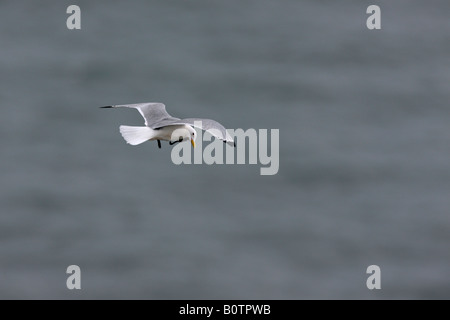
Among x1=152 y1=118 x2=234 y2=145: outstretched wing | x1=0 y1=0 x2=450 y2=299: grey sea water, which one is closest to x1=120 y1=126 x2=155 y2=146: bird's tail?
x1=152 y1=118 x2=234 y2=145: outstretched wing

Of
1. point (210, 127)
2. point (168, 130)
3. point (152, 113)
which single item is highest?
point (152, 113)

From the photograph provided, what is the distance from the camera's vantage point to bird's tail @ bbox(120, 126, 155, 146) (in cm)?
1645

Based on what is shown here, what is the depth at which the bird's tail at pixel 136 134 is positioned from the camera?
16.5 m


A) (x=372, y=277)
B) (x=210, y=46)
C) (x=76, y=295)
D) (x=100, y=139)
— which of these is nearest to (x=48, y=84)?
(x=100, y=139)

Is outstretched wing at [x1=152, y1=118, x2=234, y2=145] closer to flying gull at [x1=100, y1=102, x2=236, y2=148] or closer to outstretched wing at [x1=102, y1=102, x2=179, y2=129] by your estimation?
flying gull at [x1=100, y1=102, x2=236, y2=148]

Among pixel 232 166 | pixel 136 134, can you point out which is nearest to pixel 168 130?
pixel 136 134

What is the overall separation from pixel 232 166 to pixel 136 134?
8630mm

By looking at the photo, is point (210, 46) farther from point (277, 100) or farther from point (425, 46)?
point (425, 46)

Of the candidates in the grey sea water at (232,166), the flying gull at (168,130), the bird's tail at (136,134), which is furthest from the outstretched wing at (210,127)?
the grey sea water at (232,166)

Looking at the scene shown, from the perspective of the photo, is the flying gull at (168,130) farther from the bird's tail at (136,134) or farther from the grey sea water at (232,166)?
the grey sea water at (232,166)

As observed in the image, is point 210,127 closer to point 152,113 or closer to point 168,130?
point 168,130

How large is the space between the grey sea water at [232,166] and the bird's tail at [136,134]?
6.50 meters

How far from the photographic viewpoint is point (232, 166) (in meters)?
25.2

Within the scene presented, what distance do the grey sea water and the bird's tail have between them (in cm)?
650
